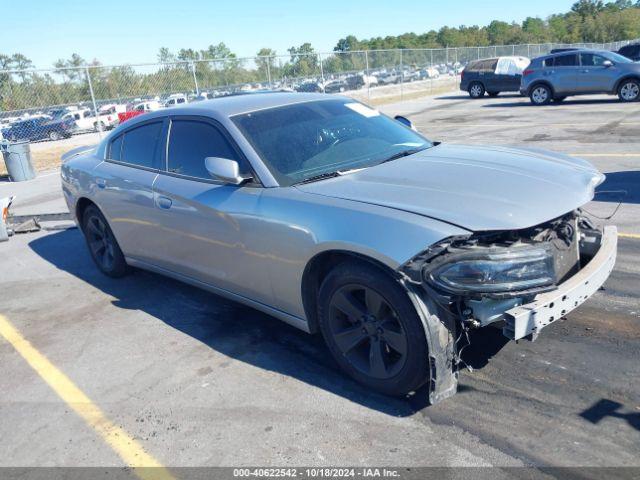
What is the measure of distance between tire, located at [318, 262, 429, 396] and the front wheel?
728 inches

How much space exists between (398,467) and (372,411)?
0.49m

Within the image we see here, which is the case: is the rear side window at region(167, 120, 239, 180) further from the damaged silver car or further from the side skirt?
the side skirt

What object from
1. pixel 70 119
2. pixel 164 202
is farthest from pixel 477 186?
pixel 70 119

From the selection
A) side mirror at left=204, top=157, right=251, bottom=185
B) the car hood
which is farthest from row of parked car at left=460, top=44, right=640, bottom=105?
side mirror at left=204, top=157, right=251, bottom=185

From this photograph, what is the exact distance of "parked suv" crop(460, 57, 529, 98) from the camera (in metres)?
24.3

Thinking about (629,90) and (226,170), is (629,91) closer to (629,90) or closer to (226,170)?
(629,90)

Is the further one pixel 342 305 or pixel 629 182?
pixel 629 182

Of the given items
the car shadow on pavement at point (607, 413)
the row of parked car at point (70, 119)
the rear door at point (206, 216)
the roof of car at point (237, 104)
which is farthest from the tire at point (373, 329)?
the row of parked car at point (70, 119)

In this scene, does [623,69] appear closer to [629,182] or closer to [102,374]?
[629,182]

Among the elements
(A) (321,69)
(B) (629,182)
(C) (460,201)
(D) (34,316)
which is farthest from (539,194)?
(A) (321,69)

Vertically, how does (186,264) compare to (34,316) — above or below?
above

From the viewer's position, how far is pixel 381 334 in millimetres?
3221

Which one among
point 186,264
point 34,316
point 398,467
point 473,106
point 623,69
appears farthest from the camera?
point 473,106

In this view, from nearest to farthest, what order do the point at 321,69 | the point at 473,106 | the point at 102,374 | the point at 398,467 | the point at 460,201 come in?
the point at 398,467 → the point at 460,201 → the point at 102,374 → the point at 473,106 → the point at 321,69
